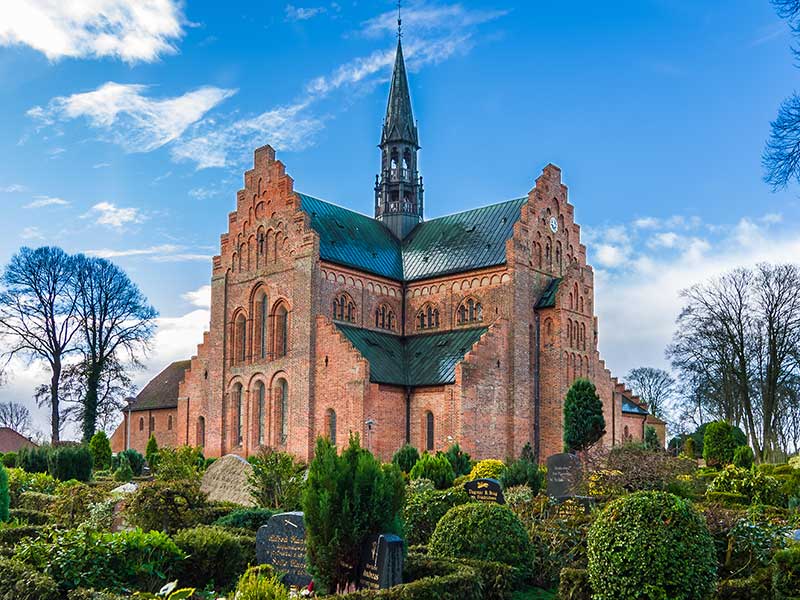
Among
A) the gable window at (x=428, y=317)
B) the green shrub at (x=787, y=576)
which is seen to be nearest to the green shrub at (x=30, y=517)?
the green shrub at (x=787, y=576)

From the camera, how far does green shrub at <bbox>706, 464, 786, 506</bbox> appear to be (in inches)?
768

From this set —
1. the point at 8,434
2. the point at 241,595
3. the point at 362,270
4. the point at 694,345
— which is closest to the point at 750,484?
the point at 241,595

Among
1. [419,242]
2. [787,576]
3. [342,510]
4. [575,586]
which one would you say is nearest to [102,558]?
[342,510]

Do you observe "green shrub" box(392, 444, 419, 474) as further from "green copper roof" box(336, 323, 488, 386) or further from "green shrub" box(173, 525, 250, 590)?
"green shrub" box(173, 525, 250, 590)

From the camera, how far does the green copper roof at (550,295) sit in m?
39.5

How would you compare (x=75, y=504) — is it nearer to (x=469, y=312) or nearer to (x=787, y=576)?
(x=787, y=576)

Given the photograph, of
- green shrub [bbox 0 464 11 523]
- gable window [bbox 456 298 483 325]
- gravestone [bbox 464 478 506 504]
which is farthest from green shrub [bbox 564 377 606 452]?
green shrub [bbox 0 464 11 523]

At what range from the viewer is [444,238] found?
144 ft

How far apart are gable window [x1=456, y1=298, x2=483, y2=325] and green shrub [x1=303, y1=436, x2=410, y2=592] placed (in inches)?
1133

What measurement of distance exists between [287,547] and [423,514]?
15.0 feet

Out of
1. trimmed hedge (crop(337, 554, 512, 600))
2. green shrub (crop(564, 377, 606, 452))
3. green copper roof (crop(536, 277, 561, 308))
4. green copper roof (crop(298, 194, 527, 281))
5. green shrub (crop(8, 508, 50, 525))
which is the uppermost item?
green copper roof (crop(298, 194, 527, 281))

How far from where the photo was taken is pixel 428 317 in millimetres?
42094

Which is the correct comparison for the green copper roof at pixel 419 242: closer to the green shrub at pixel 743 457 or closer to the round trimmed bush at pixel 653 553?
the green shrub at pixel 743 457

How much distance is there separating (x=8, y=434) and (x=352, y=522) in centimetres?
6093
